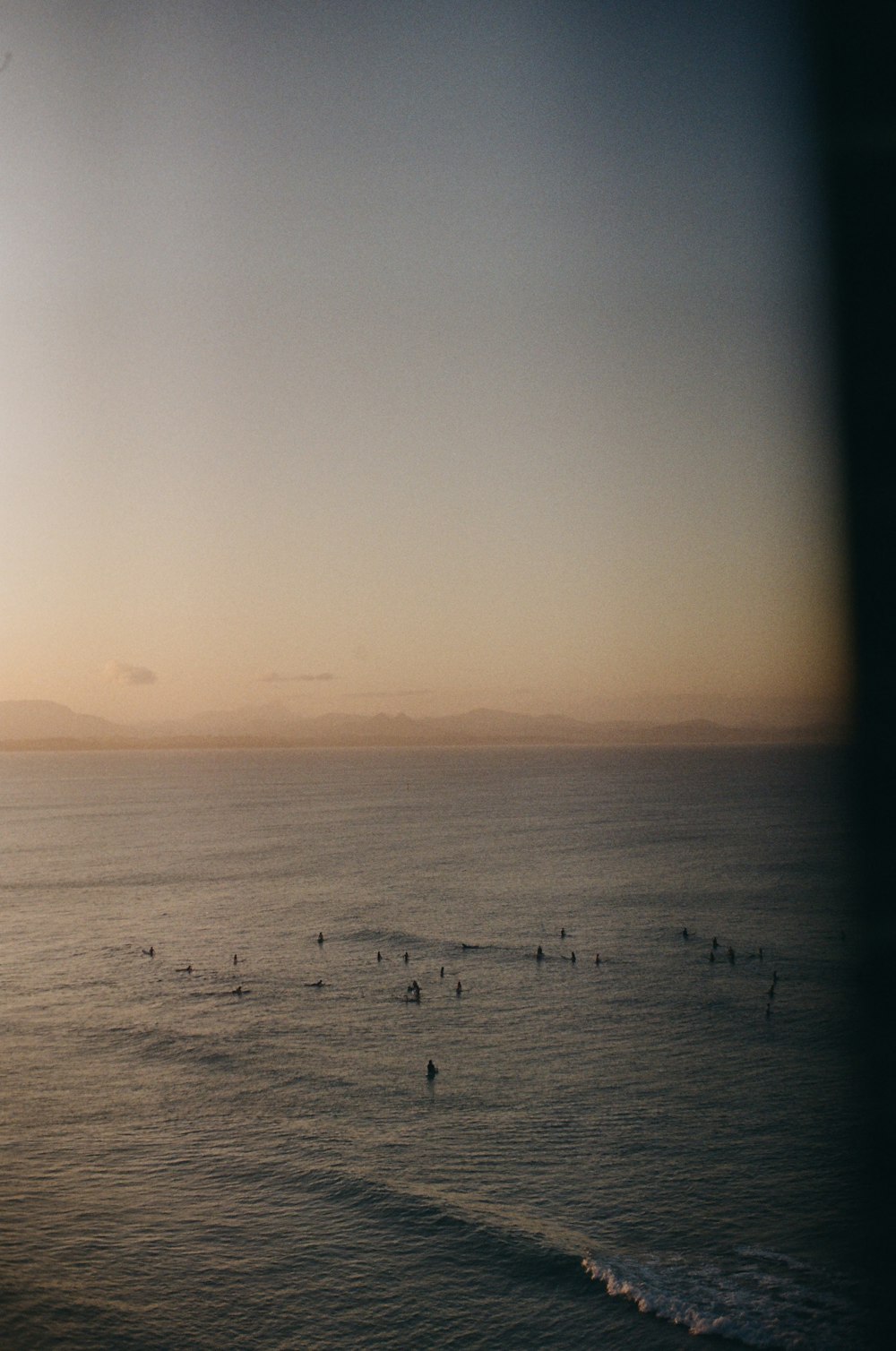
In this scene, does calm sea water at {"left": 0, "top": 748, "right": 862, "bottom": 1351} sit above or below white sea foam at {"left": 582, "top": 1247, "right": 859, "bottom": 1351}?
below

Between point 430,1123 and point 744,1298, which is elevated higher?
point 744,1298

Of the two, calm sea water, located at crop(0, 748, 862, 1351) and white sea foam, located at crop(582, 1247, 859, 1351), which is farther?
calm sea water, located at crop(0, 748, 862, 1351)

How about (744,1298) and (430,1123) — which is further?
(430,1123)

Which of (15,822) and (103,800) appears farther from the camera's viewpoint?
(103,800)

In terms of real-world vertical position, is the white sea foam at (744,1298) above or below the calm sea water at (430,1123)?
above

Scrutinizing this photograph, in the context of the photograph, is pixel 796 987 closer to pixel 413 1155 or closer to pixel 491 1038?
pixel 491 1038

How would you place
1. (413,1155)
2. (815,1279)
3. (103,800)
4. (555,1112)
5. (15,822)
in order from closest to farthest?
1. (815,1279)
2. (413,1155)
3. (555,1112)
4. (15,822)
5. (103,800)

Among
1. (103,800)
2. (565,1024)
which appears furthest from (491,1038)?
(103,800)

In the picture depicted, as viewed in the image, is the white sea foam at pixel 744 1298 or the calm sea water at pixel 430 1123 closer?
the white sea foam at pixel 744 1298
